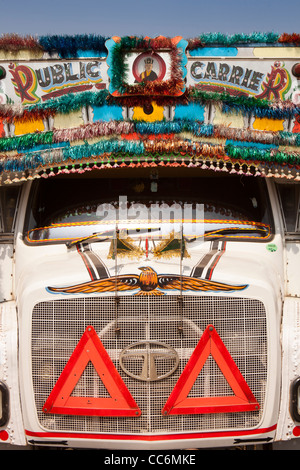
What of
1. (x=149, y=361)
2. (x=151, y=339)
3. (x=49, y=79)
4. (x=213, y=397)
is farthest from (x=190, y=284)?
(x=49, y=79)

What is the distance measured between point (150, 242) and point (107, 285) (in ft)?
1.87

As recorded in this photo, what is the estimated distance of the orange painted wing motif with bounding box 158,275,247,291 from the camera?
3211mm

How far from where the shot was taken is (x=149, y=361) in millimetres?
3176

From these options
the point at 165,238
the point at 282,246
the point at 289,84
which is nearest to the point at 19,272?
the point at 165,238

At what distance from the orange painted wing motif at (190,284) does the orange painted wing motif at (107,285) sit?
155mm

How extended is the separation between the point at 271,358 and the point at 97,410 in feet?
3.37

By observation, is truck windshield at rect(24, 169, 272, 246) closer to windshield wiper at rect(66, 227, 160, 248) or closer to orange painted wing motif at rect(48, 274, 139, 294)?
windshield wiper at rect(66, 227, 160, 248)

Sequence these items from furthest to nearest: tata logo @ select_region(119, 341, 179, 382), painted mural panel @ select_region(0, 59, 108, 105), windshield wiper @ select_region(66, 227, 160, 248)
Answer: windshield wiper @ select_region(66, 227, 160, 248)
painted mural panel @ select_region(0, 59, 108, 105)
tata logo @ select_region(119, 341, 179, 382)

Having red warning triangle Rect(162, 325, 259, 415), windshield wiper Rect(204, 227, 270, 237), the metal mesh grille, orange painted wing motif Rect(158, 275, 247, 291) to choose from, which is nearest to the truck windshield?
windshield wiper Rect(204, 227, 270, 237)

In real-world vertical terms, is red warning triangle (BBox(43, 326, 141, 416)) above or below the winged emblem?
below

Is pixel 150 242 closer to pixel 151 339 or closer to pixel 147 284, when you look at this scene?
pixel 147 284

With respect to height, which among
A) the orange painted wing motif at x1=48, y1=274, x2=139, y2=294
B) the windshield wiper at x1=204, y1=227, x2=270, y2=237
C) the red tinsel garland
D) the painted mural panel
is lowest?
the orange painted wing motif at x1=48, y1=274, x2=139, y2=294

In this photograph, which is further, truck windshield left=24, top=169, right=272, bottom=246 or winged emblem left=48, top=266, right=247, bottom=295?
truck windshield left=24, top=169, right=272, bottom=246

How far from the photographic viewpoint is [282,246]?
3.90 meters
